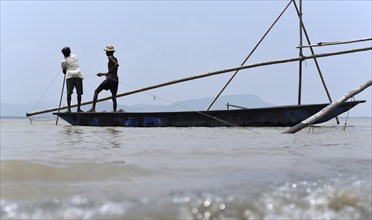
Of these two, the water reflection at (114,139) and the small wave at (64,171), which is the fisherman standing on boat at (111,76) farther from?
the small wave at (64,171)

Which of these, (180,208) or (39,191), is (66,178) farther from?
(180,208)

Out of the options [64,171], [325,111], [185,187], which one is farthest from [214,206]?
[325,111]

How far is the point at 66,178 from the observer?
217 centimetres

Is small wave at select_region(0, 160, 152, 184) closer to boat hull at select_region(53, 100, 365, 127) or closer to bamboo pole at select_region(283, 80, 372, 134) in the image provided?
bamboo pole at select_region(283, 80, 372, 134)

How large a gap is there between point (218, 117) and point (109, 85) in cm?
259

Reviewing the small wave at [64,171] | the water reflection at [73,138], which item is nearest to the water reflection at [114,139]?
the water reflection at [73,138]

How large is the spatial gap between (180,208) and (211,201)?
0.45ft

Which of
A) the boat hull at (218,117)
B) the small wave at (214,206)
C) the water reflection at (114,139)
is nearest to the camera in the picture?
the small wave at (214,206)

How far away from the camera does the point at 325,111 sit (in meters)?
5.75

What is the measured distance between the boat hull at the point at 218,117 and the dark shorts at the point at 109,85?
676 mm

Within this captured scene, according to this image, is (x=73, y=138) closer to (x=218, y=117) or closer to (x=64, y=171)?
(x=64, y=171)

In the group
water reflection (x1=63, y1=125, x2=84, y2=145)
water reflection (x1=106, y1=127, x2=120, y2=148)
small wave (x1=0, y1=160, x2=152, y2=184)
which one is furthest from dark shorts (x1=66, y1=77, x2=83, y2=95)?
small wave (x1=0, y1=160, x2=152, y2=184)

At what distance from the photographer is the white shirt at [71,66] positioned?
28.3 ft

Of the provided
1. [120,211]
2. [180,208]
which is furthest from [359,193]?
[120,211]
